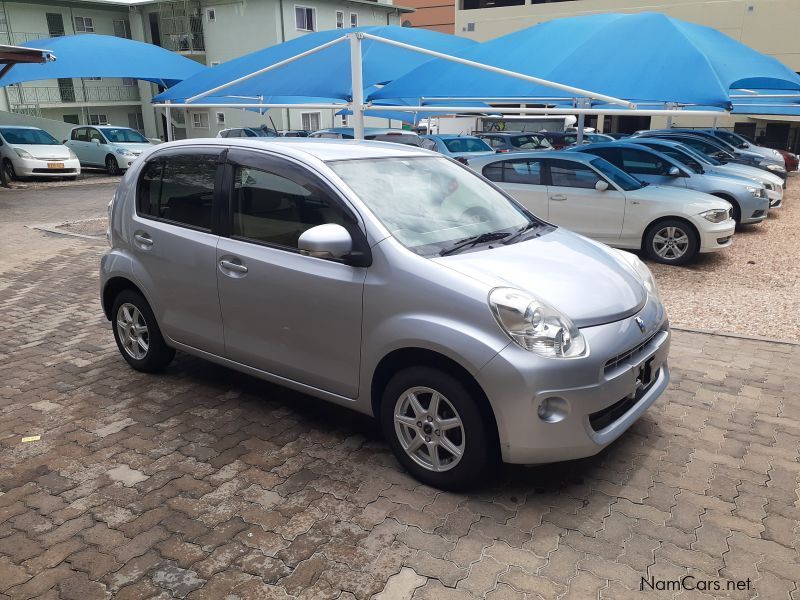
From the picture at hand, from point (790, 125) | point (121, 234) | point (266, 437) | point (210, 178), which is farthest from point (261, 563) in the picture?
point (790, 125)

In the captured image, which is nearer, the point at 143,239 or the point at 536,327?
the point at 536,327

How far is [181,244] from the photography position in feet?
13.6

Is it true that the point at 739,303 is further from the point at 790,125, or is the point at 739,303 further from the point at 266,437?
the point at 790,125

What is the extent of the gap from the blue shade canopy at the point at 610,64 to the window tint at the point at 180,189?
622 cm

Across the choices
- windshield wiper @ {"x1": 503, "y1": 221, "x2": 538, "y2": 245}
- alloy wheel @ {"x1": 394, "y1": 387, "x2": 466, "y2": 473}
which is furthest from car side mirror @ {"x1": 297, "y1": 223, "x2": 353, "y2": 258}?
windshield wiper @ {"x1": 503, "y1": 221, "x2": 538, "y2": 245}

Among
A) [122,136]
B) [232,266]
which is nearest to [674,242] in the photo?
[232,266]

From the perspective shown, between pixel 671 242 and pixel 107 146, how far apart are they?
60.7 ft

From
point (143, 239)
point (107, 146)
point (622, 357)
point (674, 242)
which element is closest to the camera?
point (622, 357)

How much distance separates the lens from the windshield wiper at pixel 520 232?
3.68m

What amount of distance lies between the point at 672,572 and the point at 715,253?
25.1 feet

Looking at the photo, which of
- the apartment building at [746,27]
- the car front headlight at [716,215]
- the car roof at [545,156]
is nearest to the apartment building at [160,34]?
the apartment building at [746,27]

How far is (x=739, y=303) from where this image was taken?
682 centimetres

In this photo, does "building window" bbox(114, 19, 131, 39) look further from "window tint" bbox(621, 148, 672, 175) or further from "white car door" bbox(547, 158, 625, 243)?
"white car door" bbox(547, 158, 625, 243)

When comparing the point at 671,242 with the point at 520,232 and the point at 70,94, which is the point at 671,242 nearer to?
the point at 520,232
